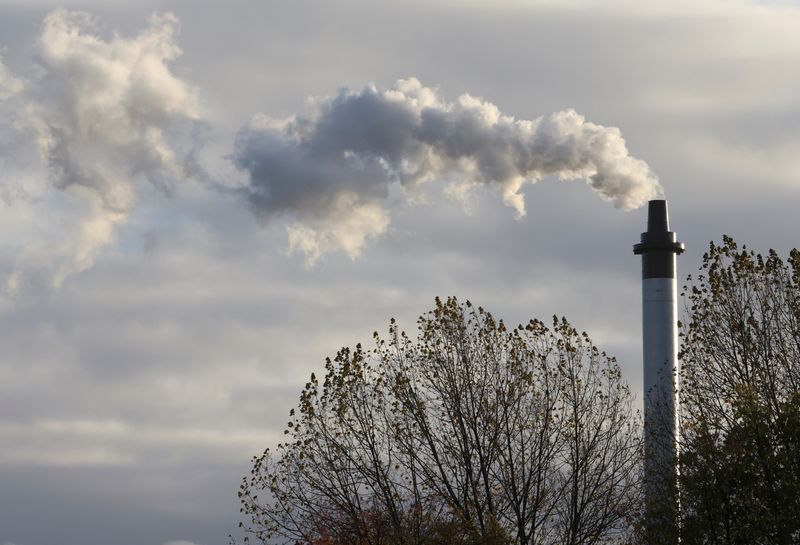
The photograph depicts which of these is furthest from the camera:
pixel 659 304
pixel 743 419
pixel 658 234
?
pixel 658 234

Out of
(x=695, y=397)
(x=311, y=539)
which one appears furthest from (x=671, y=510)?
(x=311, y=539)

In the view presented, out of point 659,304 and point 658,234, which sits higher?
point 658,234

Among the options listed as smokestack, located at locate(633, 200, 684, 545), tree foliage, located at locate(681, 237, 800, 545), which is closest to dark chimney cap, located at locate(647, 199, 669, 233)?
smokestack, located at locate(633, 200, 684, 545)

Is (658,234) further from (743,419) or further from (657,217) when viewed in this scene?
(743,419)

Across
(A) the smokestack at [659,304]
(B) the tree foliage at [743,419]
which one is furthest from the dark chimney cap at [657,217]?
(B) the tree foliage at [743,419]

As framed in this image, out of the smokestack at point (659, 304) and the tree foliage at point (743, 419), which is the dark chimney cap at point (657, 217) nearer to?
the smokestack at point (659, 304)

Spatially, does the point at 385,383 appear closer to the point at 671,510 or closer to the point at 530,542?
the point at 530,542

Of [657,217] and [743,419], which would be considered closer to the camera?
[743,419]

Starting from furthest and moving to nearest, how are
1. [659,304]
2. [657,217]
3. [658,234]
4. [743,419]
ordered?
[657,217], [658,234], [659,304], [743,419]

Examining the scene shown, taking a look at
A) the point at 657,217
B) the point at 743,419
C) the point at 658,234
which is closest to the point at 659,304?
the point at 658,234

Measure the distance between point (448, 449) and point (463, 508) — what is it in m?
1.80

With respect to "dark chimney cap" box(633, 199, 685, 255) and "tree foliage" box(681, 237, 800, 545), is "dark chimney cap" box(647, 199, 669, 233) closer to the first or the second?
"dark chimney cap" box(633, 199, 685, 255)

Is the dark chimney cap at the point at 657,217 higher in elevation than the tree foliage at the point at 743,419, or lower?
higher

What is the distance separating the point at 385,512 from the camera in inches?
1489
